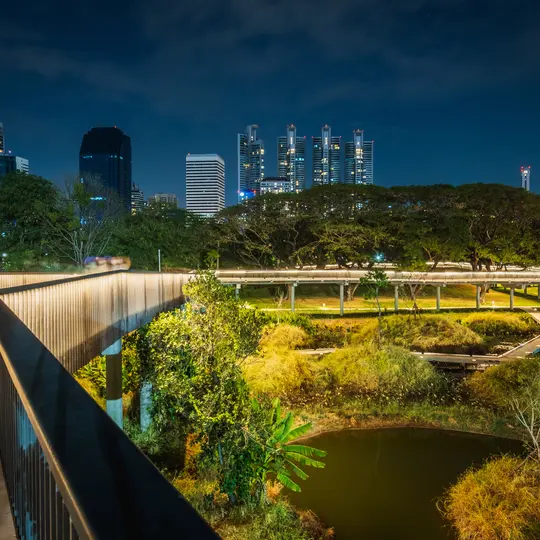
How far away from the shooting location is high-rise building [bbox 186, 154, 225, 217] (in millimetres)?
187000

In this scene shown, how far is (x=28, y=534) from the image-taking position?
212cm

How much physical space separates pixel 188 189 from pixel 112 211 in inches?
6241

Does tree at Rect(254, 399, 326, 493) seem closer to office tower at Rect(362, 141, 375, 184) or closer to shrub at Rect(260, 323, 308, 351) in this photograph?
shrub at Rect(260, 323, 308, 351)

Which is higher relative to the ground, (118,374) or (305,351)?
Result: (118,374)

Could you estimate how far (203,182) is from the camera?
189250 millimetres

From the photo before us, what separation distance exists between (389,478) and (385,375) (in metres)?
6.12

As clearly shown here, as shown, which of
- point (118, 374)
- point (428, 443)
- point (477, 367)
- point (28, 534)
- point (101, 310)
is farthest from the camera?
point (477, 367)

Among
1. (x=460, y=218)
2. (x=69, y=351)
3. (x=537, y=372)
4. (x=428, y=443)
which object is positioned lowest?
(x=428, y=443)

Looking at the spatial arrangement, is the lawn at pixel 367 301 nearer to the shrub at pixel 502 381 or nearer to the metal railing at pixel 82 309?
the shrub at pixel 502 381

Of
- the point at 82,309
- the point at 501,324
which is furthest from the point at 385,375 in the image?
the point at 501,324

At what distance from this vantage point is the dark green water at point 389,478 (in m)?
10.5

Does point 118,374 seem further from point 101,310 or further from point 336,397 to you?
point 336,397

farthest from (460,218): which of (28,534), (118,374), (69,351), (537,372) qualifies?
(28,534)

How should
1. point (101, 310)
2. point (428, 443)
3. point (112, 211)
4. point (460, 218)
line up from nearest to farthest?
1. point (101, 310)
2. point (428, 443)
3. point (112, 211)
4. point (460, 218)
